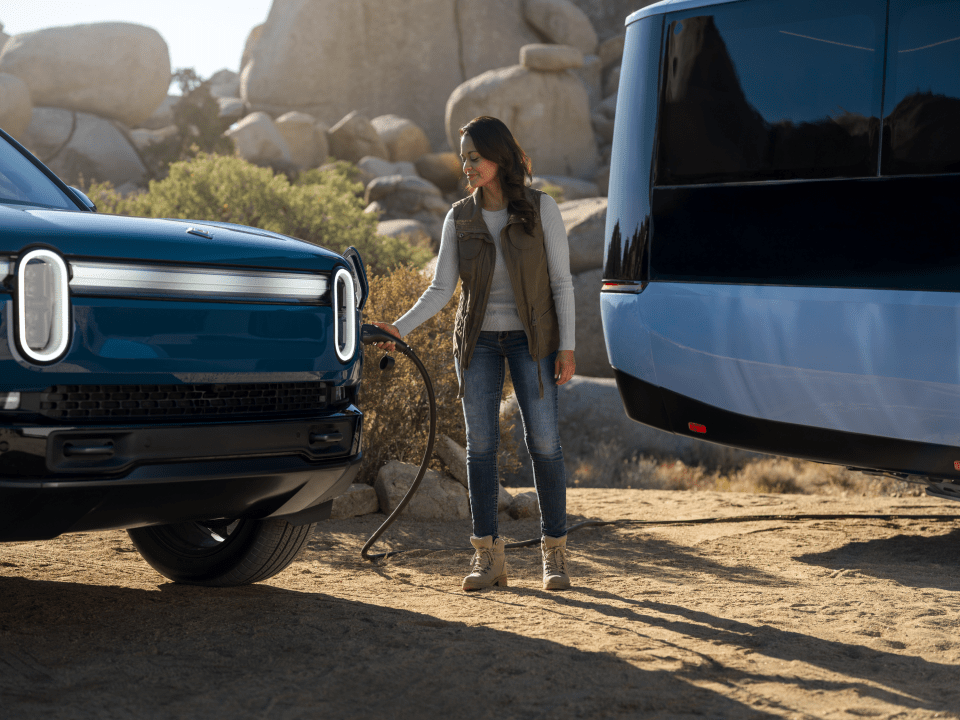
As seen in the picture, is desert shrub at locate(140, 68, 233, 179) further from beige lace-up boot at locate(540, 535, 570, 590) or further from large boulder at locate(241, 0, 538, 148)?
beige lace-up boot at locate(540, 535, 570, 590)

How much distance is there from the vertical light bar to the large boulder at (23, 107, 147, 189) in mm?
33024

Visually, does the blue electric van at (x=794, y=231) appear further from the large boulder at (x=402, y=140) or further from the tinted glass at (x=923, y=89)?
the large boulder at (x=402, y=140)

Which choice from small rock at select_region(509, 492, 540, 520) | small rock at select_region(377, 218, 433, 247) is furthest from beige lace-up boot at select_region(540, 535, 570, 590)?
small rock at select_region(377, 218, 433, 247)

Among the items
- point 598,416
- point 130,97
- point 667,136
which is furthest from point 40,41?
point 667,136

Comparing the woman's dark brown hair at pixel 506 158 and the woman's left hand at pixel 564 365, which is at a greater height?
the woman's dark brown hair at pixel 506 158

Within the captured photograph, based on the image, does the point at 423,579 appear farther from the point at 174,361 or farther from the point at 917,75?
the point at 917,75

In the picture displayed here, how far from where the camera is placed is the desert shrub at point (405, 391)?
752cm

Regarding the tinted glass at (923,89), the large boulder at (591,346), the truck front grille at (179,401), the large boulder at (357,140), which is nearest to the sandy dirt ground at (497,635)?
the truck front grille at (179,401)

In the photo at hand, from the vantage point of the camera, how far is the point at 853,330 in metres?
5.36

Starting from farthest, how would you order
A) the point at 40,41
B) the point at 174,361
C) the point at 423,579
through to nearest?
the point at 40,41, the point at 423,579, the point at 174,361

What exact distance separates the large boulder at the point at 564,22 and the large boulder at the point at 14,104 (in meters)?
22.6

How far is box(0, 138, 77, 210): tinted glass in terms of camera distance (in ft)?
13.8

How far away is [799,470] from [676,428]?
206 inches

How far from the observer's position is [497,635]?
13.4ft
